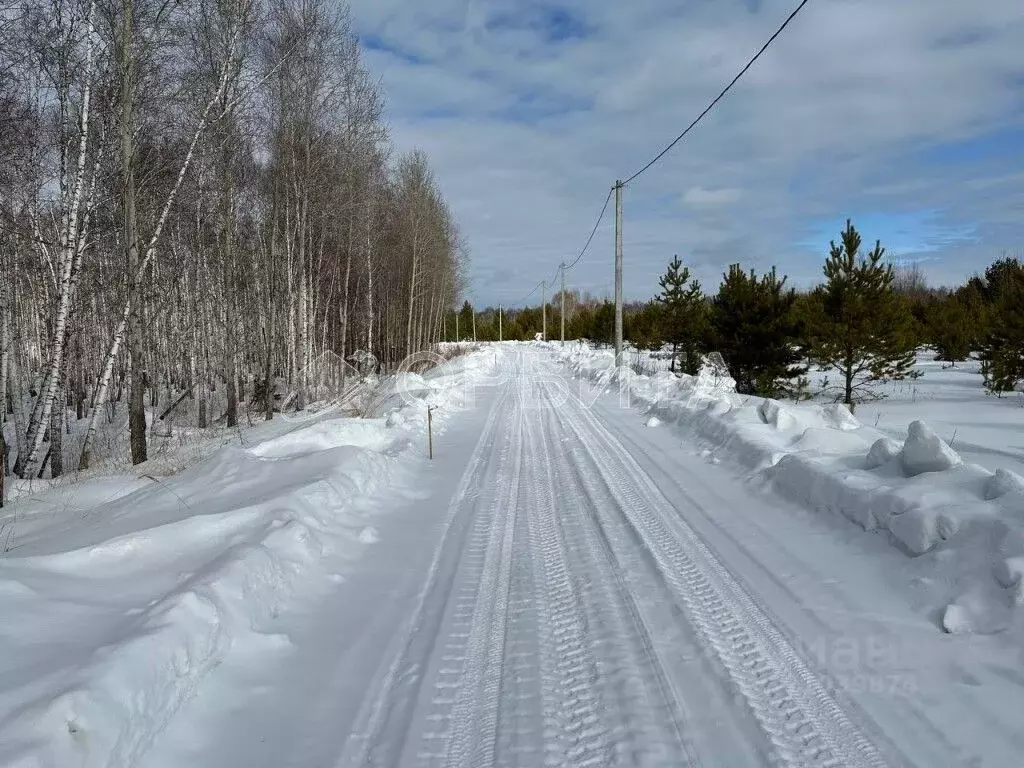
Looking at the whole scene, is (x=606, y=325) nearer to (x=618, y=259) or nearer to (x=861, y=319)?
(x=618, y=259)

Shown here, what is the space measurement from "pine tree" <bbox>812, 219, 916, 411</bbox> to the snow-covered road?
13801 mm

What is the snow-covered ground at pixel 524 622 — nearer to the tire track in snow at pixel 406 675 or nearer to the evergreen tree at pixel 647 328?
the tire track in snow at pixel 406 675

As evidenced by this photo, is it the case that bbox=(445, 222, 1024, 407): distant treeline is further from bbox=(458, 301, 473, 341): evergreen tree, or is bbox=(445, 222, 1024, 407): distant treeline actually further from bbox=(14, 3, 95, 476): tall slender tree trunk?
bbox=(458, 301, 473, 341): evergreen tree

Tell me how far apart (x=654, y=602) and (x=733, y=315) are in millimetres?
17737

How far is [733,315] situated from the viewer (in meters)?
20.4

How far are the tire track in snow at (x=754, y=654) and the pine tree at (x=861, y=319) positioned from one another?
1402cm

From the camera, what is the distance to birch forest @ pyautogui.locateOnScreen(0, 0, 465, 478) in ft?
33.1

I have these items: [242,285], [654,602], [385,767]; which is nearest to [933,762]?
[654,602]

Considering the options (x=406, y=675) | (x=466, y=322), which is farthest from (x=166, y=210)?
(x=466, y=322)

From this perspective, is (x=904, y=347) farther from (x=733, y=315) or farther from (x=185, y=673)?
(x=185, y=673)

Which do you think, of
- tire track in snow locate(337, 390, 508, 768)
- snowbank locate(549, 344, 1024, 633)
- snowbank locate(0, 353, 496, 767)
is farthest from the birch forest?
snowbank locate(549, 344, 1024, 633)

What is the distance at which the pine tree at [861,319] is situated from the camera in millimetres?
17438

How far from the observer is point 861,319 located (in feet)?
58.0

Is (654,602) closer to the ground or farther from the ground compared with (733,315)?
closer to the ground
